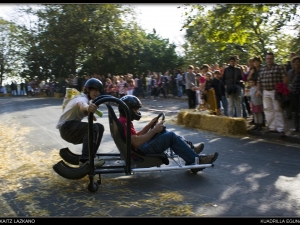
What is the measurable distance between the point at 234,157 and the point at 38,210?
14.2 ft

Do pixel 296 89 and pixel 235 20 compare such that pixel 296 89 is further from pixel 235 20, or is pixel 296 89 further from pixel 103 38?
pixel 103 38

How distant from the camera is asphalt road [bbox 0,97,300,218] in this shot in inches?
191

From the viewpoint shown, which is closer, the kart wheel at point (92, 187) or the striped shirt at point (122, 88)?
the kart wheel at point (92, 187)

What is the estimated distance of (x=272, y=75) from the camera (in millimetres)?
9938

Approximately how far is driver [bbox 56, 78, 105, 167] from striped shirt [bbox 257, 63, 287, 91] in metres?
5.32

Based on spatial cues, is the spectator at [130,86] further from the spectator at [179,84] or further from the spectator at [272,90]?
the spectator at [272,90]

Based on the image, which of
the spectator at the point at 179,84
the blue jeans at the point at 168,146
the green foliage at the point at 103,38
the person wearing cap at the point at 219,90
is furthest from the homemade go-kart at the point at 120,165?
the green foliage at the point at 103,38

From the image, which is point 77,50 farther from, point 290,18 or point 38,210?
point 38,210

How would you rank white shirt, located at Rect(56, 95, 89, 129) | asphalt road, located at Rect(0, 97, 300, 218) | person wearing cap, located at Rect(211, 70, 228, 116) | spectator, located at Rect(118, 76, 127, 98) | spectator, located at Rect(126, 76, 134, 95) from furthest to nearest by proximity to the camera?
1. spectator, located at Rect(118, 76, 127, 98)
2. spectator, located at Rect(126, 76, 134, 95)
3. person wearing cap, located at Rect(211, 70, 228, 116)
4. white shirt, located at Rect(56, 95, 89, 129)
5. asphalt road, located at Rect(0, 97, 300, 218)

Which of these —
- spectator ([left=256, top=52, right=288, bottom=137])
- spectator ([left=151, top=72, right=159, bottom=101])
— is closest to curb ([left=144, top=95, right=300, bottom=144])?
spectator ([left=256, top=52, right=288, bottom=137])

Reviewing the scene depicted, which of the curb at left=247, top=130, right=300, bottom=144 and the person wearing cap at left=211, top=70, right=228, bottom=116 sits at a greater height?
the person wearing cap at left=211, top=70, right=228, bottom=116

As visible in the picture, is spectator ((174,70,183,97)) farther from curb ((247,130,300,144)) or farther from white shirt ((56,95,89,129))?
white shirt ((56,95,89,129))

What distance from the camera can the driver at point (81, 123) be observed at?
20.2ft

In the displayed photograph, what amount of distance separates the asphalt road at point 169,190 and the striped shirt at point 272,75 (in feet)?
6.61
